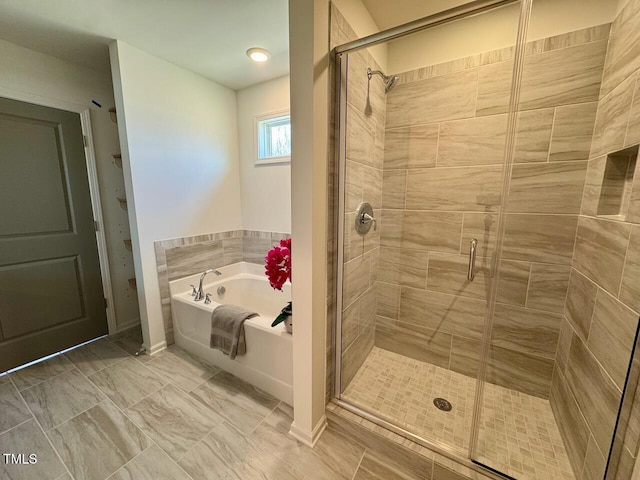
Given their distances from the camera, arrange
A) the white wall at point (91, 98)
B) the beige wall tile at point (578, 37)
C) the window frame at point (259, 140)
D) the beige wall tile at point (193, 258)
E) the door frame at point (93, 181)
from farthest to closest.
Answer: the window frame at point (259, 140)
the beige wall tile at point (193, 258)
the door frame at point (93, 181)
the white wall at point (91, 98)
the beige wall tile at point (578, 37)

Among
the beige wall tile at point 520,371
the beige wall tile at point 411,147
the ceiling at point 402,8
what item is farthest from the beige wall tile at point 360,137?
the beige wall tile at point 520,371

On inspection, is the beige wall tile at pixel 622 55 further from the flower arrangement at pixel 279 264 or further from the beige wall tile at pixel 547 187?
the flower arrangement at pixel 279 264

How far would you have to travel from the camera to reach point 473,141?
5.35 feet

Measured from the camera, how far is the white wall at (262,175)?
2449mm

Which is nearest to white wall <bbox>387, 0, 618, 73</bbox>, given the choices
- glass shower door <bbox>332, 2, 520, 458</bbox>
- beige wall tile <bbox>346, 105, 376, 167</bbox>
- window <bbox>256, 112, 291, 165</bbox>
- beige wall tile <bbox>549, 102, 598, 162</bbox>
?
glass shower door <bbox>332, 2, 520, 458</bbox>

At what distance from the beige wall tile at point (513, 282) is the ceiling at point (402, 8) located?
165 centimetres

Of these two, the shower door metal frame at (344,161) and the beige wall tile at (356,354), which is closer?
the shower door metal frame at (344,161)

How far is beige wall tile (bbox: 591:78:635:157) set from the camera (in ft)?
3.43

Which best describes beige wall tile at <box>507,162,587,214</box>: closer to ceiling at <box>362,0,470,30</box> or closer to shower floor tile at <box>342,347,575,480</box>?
ceiling at <box>362,0,470,30</box>

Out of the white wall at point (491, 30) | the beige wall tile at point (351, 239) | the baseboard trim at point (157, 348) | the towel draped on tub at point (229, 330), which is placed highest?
the white wall at point (491, 30)

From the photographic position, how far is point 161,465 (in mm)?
1231

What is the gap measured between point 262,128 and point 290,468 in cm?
271

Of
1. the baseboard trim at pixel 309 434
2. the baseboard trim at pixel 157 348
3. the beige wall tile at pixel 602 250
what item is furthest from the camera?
the baseboard trim at pixel 157 348

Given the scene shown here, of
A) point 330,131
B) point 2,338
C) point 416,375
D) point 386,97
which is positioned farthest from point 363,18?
point 2,338
